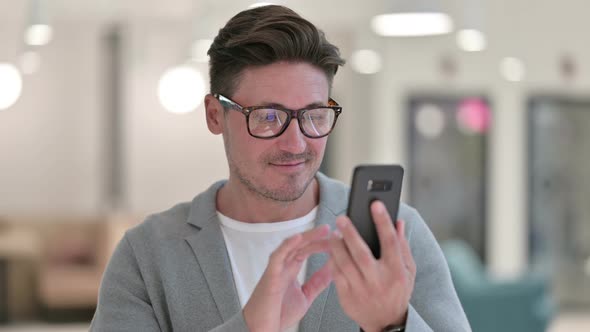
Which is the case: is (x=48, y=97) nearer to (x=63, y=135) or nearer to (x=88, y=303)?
(x=63, y=135)

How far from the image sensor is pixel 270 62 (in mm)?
2123

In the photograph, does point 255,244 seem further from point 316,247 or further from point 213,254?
point 316,247

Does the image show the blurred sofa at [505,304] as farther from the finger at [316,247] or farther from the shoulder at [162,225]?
the finger at [316,247]

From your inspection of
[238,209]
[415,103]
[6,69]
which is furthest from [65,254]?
[238,209]

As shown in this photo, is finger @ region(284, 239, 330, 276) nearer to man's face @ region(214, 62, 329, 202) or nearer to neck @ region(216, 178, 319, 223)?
man's face @ region(214, 62, 329, 202)

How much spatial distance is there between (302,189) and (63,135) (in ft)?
35.0

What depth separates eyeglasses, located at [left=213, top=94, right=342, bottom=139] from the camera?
2.04 meters

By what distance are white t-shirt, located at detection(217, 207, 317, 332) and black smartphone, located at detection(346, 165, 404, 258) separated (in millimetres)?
441

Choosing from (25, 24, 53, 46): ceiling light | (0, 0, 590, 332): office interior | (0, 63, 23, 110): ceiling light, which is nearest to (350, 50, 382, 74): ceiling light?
(0, 0, 590, 332): office interior

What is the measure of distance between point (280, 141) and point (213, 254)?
329 mm

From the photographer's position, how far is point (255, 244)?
2268mm

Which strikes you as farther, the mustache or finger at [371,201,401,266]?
the mustache

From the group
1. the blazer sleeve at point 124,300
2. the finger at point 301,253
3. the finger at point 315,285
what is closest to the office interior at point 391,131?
the blazer sleeve at point 124,300

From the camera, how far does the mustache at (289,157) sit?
2047 mm
